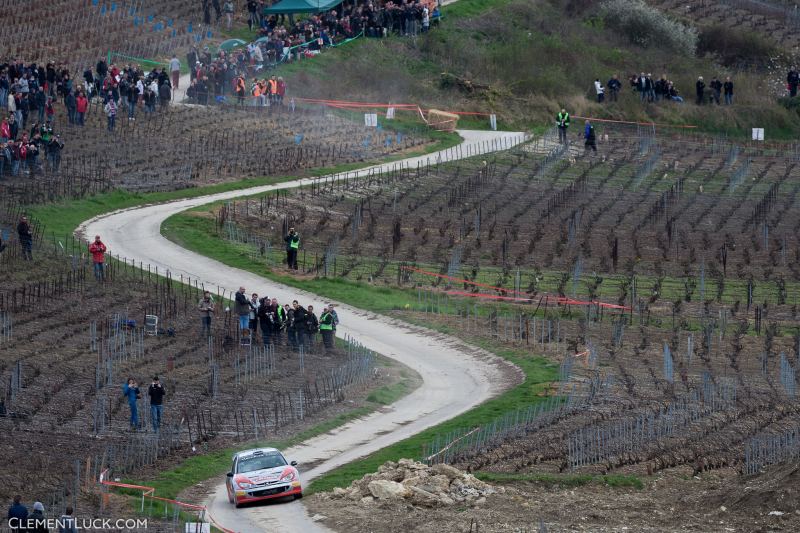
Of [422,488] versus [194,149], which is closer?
[422,488]

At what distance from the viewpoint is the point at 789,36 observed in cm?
11006

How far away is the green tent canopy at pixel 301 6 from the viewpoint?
9081 cm

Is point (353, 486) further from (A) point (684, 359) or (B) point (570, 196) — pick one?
(B) point (570, 196)

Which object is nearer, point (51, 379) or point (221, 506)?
point (221, 506)

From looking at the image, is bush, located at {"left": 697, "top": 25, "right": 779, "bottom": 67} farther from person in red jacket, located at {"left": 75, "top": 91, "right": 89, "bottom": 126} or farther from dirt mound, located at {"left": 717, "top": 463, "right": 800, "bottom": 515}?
dirt mound, located at {"left": 717, "top": 463, "right": 800, "bottom": 515}

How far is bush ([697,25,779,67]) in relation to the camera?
105312mm

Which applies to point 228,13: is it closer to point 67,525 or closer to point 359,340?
point 359,340

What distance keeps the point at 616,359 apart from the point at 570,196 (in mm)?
23632

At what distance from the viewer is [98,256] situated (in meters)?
56.0

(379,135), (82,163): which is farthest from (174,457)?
(379,135)

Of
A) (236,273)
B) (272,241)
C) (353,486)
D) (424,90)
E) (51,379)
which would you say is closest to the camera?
(353,486)

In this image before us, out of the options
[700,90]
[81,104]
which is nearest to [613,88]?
[700,90]

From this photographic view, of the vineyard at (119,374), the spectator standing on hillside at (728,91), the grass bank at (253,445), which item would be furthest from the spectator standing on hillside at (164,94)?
the spectator standing on hillside at (728,91)

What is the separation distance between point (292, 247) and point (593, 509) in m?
28.8
